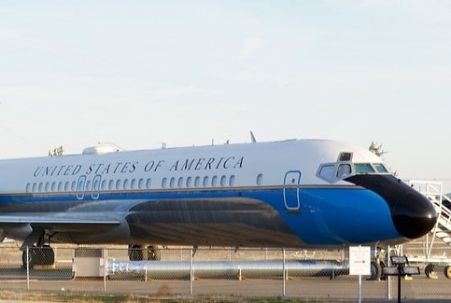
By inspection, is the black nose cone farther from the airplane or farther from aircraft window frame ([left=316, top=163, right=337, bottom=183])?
aircraft window frame ([left=316, top=163, right=337, bottom=183])

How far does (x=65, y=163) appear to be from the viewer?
126 feet

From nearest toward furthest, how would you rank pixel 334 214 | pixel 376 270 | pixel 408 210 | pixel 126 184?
pixel 408 210 < pixel 334 214 < pixel 376 270 < pixel 126 184

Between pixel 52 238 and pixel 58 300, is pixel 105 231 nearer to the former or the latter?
pixel 52 238

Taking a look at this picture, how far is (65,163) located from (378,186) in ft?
47.0

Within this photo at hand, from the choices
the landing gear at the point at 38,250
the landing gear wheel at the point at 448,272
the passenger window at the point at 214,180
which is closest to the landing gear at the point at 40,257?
the landing gear at the point at 38,250

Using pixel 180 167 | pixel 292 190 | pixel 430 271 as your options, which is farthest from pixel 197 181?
pixel 430 271

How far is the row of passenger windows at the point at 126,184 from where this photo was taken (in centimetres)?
3134

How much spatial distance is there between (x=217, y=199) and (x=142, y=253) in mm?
8288

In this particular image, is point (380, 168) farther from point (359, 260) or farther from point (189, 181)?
point (359, 260)

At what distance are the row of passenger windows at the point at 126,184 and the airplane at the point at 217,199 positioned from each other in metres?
0.04

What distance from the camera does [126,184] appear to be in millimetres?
34688

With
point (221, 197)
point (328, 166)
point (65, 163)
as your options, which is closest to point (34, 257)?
point (65, 163)

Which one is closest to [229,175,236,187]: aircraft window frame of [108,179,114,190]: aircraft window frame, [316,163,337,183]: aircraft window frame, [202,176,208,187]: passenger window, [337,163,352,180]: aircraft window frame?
[202,176,208,187]: passenger window

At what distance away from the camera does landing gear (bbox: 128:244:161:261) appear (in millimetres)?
37472
